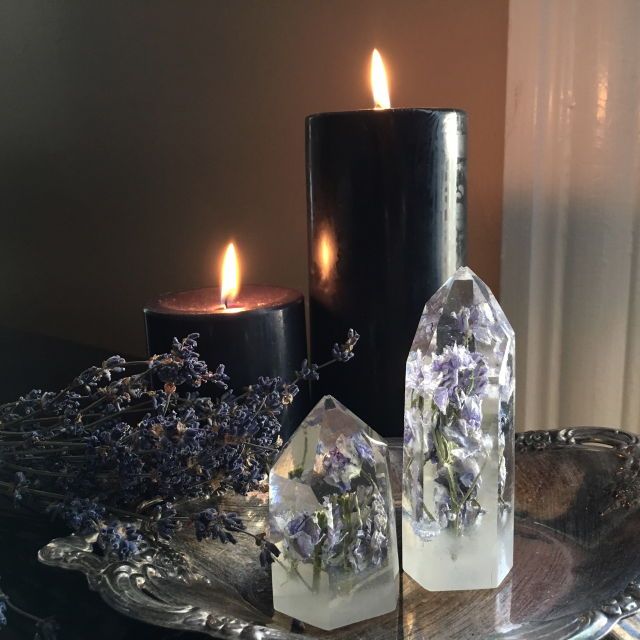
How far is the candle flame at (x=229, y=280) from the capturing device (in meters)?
0.49

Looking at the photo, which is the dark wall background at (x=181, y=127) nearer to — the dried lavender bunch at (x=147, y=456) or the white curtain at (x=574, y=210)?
the white curtain at (x=574, y=210)

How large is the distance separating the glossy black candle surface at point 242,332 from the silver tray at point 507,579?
8 centimetres

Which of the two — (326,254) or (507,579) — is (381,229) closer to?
(326,254)

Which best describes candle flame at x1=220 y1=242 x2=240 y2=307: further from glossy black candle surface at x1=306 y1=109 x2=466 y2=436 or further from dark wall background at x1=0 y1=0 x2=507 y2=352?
dark wall background at x1=0 y1=0 x2=507 y2=352

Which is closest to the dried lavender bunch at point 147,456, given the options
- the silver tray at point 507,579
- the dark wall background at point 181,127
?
the silver tray at point 507,579

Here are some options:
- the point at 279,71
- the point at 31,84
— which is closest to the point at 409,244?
the point at 279,71

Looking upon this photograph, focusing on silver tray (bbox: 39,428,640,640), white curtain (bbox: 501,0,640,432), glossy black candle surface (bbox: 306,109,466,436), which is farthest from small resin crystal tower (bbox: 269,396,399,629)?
white curtain (bbox: 501,0,640,432)

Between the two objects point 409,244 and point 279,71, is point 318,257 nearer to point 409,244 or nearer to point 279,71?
point 409,244

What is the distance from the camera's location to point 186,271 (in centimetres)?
74

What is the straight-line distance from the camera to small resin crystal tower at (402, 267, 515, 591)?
380 millimetres

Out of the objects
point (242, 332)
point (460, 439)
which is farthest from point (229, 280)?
point (460, 439)

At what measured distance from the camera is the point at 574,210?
586 millimetres

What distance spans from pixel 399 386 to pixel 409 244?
0.09 m

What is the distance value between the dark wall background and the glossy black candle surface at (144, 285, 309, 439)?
0.24 metres
